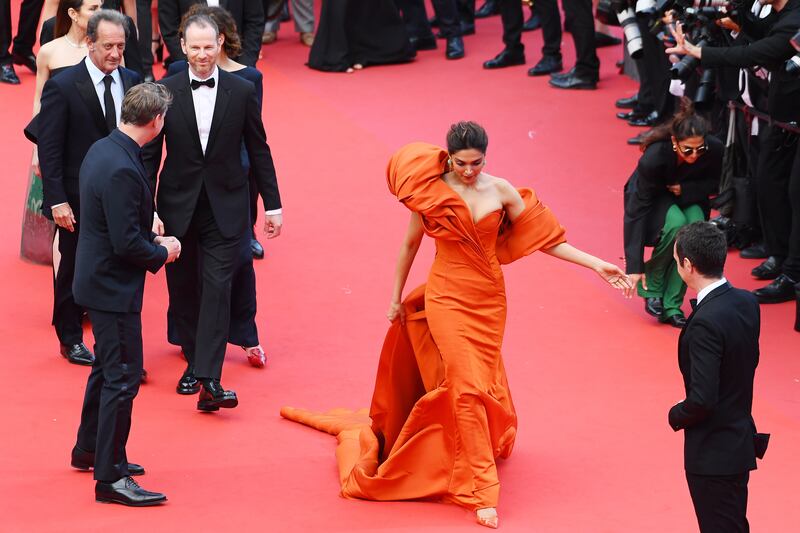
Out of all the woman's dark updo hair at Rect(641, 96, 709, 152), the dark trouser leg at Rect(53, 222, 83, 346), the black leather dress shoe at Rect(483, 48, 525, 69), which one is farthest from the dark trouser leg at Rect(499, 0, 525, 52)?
the dark trouser leg at Rect(53, 222, 83, 346)

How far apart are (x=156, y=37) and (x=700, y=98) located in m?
5.72

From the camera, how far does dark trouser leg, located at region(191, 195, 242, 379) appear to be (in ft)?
20.2

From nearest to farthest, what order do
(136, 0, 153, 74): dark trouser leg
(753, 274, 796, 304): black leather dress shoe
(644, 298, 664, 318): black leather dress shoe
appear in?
(644, 298, 664, 318): black leather dress shoe
(753, 274, 796, 304): black leather dress shoe
(136, 0, 153, 74): dark trouser leg

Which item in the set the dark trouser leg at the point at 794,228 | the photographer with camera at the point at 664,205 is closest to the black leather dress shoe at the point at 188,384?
the photographer with camera at the point at 664,205

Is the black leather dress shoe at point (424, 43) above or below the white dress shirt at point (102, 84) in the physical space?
below

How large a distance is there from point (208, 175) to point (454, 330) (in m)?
1.61

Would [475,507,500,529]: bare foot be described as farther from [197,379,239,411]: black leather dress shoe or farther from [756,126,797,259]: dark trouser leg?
[756,126,797,259]: dark trouser leg

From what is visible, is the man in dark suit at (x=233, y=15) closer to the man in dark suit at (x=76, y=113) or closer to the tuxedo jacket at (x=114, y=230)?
the man in dark suit at (x=76, y=113)

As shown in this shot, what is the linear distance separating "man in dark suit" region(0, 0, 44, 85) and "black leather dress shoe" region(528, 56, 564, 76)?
435 centimetres

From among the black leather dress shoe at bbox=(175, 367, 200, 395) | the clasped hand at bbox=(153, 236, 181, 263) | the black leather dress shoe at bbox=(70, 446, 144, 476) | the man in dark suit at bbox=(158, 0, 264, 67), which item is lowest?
the black leather dress shoe at bbox=(175, 367, 200, 395)

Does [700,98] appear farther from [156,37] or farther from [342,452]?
[156,37]

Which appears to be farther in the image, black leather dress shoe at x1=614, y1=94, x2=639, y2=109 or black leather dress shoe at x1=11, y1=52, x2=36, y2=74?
black leather dress shoe at x1=11, y1=52, x2=36, y2=74

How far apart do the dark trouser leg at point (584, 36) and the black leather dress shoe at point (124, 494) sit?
7.01 metres

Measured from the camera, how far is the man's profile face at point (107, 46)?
6.13 m
